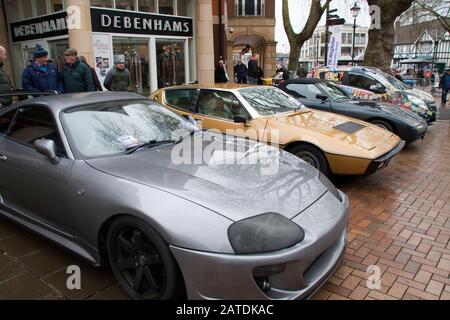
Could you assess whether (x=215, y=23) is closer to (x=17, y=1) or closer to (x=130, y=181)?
(x=17, y=1)

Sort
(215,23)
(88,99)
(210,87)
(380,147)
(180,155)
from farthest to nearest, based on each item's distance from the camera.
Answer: (215,23) < (210,87) < (380,147) < (88,99) < (180,155)

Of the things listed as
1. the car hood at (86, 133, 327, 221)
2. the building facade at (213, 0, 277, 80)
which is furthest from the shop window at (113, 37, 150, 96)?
the building facade at (213, 0, 277, 80)

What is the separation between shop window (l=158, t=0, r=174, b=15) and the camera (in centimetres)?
1224

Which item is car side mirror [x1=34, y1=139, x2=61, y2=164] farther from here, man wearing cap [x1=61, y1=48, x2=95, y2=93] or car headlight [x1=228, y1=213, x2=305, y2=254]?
man wearing cap [x1=61, y1=48, x2=95, y2=93]

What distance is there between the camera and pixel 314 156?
495 cm

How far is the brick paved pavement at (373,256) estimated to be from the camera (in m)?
2.80

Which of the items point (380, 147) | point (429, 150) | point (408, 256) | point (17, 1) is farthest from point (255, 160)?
point (17, 1)

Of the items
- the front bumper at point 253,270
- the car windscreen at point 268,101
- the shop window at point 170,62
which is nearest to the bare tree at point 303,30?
the shop window at point 170,62

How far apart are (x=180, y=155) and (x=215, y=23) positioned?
550 inches

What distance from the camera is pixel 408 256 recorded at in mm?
3299

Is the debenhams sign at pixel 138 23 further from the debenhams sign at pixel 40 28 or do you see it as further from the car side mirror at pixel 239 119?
the car side mirror at pixel 239 119

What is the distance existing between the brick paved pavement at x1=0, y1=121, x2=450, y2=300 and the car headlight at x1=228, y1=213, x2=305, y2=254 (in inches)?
28.2


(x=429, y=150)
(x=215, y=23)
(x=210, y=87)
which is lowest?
(x=429, y=150)

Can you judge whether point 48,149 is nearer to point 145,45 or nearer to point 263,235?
point 263,235
